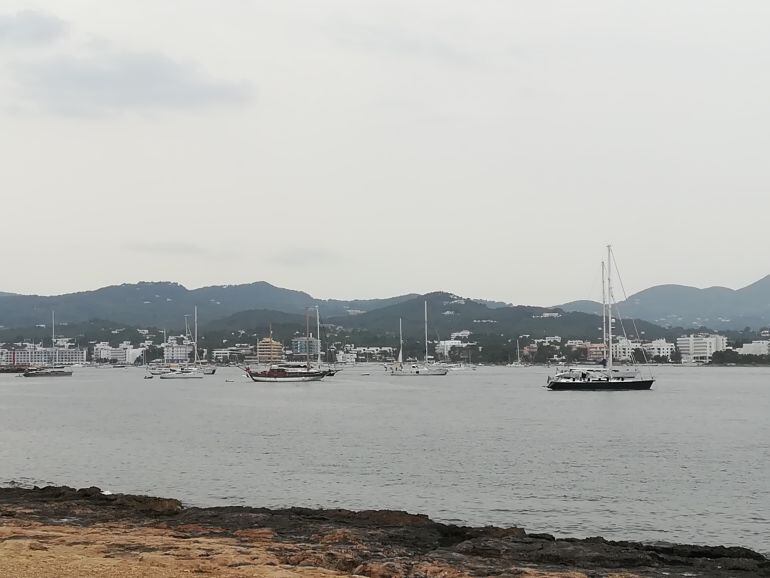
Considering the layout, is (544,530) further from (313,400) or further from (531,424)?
(313,400)

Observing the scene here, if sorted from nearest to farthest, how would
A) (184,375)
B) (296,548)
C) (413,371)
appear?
(296,548)
(184,375)
(413,371)

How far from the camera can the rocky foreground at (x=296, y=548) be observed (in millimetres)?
14797

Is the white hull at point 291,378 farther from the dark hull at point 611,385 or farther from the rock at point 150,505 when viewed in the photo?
the rock at point 150,505

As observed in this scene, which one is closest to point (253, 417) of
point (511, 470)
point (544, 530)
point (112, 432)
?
point (112, 432)

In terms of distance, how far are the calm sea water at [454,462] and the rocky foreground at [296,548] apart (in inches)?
146

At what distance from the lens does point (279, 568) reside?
1492 cm

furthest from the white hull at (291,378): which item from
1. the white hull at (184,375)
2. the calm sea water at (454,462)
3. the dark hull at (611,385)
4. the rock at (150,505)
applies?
the rock at (150,505)

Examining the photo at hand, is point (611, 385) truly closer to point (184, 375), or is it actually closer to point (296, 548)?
point (296, 548)

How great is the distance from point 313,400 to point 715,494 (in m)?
66.6

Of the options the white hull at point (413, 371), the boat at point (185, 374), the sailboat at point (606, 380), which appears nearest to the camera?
the sailboat at point (606, 380)

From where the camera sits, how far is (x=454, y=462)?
37.9 m

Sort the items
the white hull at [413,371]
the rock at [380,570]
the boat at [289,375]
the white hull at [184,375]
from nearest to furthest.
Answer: the rock at [380,570] < the boat at [289,375] < the white hull at [184,375] < the white hull at [413,371]

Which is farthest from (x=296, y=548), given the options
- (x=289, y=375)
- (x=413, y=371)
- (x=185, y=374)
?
(x=413, y=371)

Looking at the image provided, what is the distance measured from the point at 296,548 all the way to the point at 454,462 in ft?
69.9
